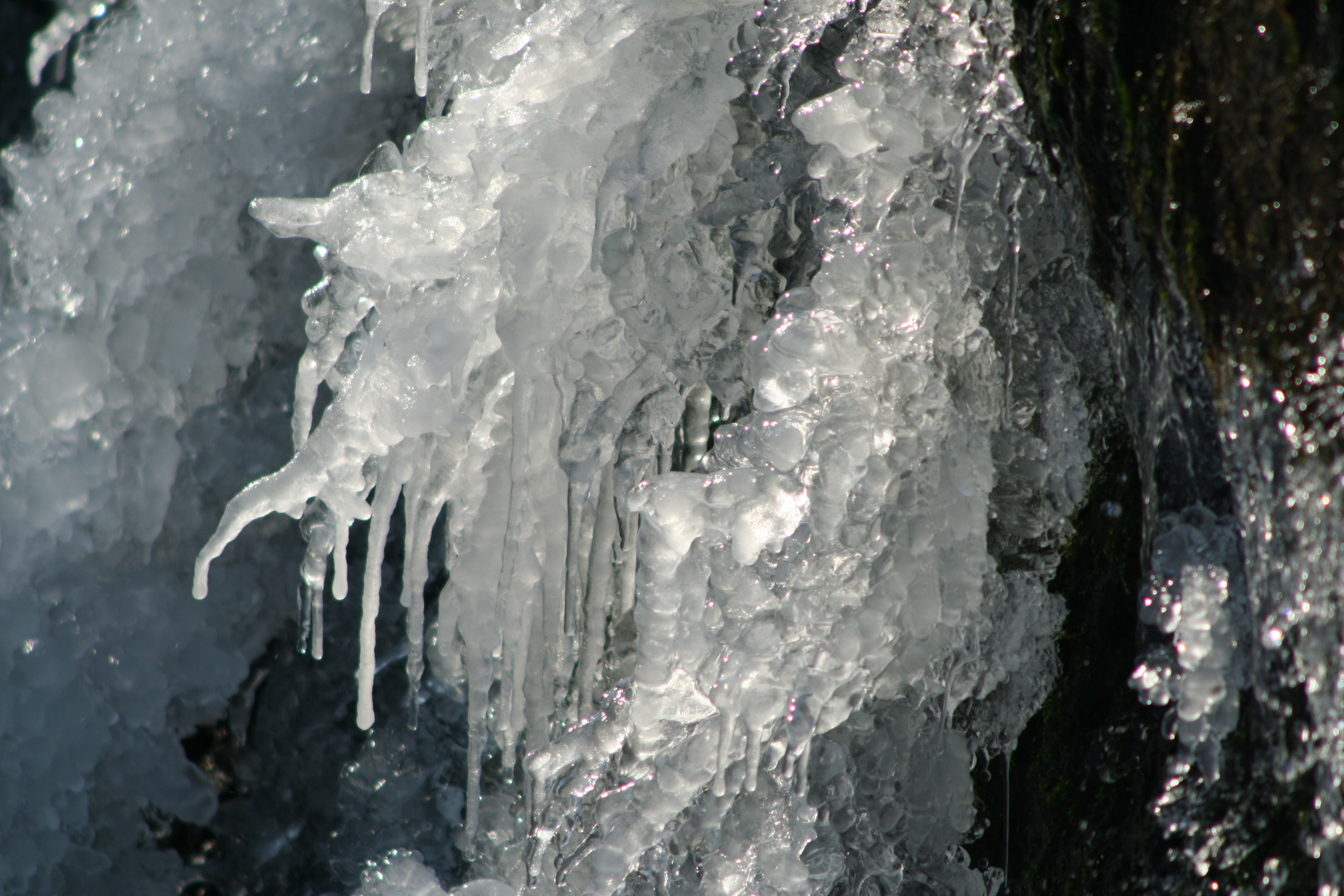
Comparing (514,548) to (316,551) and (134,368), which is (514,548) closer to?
(316,551)

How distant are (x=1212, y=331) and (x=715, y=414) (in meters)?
0.81

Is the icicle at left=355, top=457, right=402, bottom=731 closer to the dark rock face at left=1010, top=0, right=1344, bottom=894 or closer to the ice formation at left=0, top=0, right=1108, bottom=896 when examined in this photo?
the ice formation at left=0, top=0, right=1108, bottom=896

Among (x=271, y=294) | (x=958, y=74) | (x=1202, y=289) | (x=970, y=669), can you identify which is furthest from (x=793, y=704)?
(x=271, y=294)

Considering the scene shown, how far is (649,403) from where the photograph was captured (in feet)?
5.08

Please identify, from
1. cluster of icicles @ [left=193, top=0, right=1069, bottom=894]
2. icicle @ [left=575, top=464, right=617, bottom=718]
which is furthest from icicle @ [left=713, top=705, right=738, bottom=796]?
icicle @ [left=575, top=464, right=617, bottom=718]

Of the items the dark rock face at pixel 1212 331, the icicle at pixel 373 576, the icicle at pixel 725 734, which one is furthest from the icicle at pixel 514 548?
the dark rock face at pixel 1212 331

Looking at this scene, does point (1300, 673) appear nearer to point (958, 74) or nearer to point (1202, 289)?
point (1202, 289)

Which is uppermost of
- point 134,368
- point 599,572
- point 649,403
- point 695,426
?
point 134,368

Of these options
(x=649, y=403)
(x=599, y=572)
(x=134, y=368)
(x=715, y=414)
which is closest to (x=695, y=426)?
(x=715, y=414)

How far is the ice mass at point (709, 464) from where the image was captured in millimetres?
1324

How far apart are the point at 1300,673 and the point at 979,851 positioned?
26.9 inches

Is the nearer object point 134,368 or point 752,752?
point 752,752

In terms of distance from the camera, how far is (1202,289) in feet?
3.40

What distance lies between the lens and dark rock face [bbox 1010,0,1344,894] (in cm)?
94
